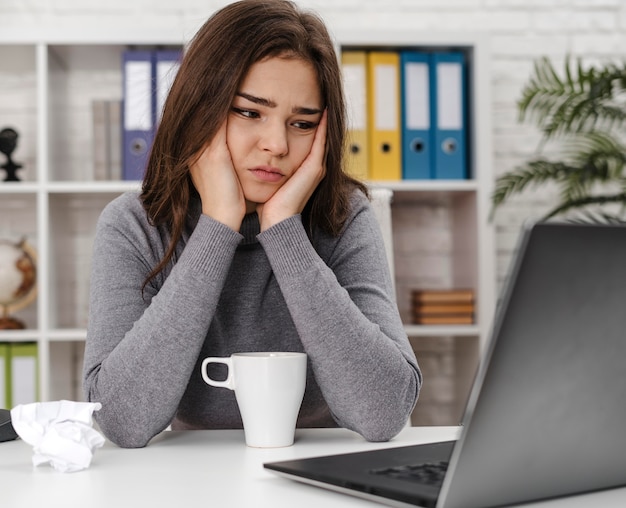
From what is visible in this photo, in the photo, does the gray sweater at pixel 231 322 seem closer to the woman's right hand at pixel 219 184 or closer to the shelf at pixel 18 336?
the woman's right hand at pixel 219 184

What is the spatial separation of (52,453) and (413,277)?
2148 millimetres

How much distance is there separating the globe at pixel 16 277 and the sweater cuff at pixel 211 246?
1574 millimetres

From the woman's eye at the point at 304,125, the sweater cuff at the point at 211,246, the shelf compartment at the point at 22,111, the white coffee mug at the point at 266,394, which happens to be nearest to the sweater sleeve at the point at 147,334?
the sweater cuff at the point at 211,246

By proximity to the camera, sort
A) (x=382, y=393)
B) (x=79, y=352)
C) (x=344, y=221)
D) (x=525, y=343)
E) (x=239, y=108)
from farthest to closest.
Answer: (x=79, y=352)
(x=344, y=221)
(x=239, y=108)
(x=382, y=393)
(x=525, y=343)

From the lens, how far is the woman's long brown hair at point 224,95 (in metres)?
1.22

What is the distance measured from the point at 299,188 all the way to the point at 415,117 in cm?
139

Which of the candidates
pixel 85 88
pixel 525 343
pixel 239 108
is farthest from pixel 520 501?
pixel 85 88

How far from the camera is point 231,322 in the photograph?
1.29 m

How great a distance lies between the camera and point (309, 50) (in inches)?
50.7

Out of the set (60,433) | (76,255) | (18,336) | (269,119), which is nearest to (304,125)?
(269,119)

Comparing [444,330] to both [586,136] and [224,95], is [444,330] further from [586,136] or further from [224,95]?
[224,95]

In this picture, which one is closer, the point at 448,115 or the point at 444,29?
the point at 448,115

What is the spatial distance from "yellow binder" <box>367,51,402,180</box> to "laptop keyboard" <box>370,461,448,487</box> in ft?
6.11

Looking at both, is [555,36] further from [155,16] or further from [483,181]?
[155,16]
